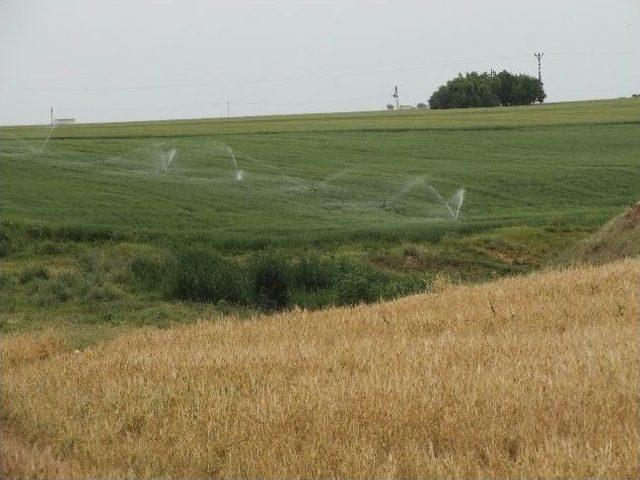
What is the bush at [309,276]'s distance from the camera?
22219 mm

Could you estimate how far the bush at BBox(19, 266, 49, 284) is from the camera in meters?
22.1

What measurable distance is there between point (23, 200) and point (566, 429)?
1049 inches

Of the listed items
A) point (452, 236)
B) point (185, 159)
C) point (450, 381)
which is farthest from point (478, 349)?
point (185, 159)

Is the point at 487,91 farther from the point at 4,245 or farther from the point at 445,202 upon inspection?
the point at 4,245

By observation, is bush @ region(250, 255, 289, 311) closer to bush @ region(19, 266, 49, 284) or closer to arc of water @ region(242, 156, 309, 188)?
bush @ region(19, 266, 49, 284)

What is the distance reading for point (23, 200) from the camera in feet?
102

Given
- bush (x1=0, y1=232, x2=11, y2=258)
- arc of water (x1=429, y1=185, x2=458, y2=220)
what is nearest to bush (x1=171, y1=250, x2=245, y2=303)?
bush (x1=0, y1=232, x2=11, y2=258)

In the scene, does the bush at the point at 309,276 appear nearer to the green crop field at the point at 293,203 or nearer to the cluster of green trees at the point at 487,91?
the green crop field at the point at 293,203

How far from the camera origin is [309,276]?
2248 cm

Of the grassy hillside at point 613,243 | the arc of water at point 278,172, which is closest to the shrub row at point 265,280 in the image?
the grassy hillside at point 613,243

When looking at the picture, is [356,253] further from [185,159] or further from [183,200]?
[185,159]

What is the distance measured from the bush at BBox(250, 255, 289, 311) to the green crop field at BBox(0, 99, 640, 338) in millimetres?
500

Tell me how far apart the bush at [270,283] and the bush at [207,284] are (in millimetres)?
466

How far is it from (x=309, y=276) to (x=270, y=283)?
951 millimetres
